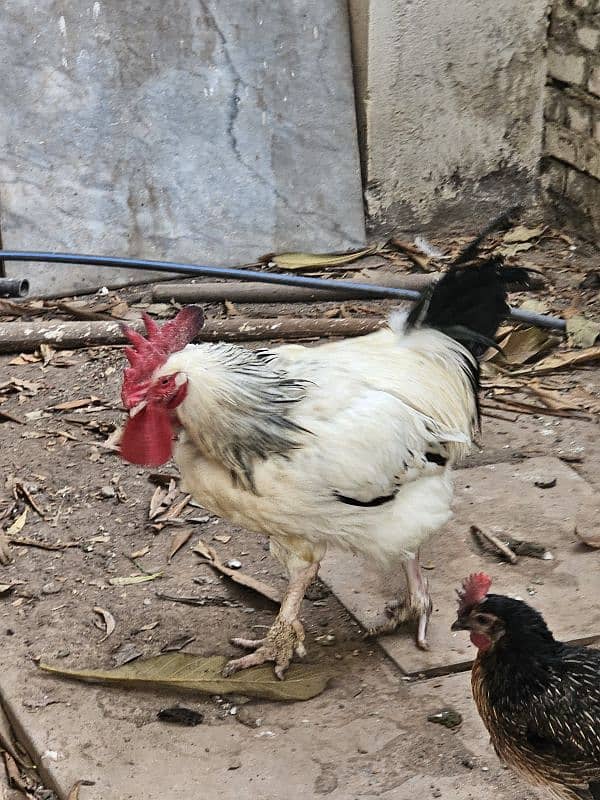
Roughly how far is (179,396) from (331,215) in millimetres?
4136

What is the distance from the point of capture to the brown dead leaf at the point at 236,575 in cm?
434

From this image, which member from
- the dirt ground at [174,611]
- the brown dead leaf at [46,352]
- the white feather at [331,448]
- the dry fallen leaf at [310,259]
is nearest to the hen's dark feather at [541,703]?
the dirt ground at [174,611]

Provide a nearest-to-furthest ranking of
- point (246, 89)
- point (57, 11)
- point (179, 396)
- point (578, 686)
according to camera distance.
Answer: point (578, 686)
point (179, 396)
point (57, 11)
point (246, 89)

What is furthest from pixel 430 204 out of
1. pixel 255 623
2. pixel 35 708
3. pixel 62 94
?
pixel 35 708

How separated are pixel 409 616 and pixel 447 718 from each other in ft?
1.70

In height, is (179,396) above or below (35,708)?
above

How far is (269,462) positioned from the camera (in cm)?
362

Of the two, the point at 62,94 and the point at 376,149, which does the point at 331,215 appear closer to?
the point at 376,149

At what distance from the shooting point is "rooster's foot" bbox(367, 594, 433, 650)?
402 cm

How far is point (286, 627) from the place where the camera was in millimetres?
3881

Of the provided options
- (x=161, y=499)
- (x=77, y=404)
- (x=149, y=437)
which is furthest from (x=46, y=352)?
(x=149, y=437)

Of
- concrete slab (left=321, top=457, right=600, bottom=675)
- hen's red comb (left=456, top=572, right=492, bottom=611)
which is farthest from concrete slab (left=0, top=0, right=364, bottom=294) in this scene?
hen's red comb (left=456, top=572, right=492, bottom=611)

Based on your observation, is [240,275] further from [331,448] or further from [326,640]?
[331,448]

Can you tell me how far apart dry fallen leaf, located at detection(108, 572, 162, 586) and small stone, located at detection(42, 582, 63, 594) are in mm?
202
